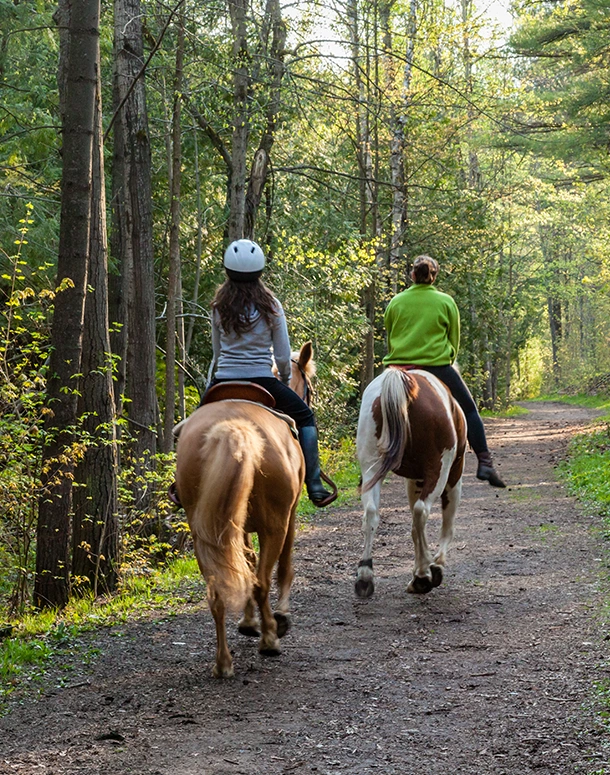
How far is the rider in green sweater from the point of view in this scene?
805 centimetres

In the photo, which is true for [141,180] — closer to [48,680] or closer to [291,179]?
[48,680]

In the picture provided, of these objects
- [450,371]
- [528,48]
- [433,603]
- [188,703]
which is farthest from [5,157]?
[528,48]

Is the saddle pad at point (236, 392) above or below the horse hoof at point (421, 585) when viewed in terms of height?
above

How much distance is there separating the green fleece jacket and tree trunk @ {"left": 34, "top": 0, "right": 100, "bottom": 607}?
274 centimetres

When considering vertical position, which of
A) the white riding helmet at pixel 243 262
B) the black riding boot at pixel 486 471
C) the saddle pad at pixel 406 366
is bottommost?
the black riding boot at pixel 486 471

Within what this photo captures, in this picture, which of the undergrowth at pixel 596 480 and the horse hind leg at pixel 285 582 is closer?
the undergrowth at pixel 596 480

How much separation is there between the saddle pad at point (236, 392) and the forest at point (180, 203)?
6.17 ft

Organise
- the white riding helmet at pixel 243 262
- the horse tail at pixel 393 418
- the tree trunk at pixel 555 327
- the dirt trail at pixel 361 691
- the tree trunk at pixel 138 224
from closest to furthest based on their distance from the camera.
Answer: the dirt trail at pixel 361 691, the white riding helmet at pixel 243 262, the horse tail at pixel 393 418, the tree trunk at pixel 138 224, the tree trunk at pixel 555 327

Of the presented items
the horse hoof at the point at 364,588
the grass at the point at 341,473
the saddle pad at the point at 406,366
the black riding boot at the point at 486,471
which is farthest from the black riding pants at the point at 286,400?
the grass at the point at 341,473

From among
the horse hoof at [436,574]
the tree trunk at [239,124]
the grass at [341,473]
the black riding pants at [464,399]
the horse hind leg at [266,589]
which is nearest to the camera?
the horse hind leg at [266,589]

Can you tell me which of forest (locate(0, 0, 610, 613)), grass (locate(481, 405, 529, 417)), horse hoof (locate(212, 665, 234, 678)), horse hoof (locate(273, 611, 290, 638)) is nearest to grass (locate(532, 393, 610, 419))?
grass (locate(481, 405, 529, 417))

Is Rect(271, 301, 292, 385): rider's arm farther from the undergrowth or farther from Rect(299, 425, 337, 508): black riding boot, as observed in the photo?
the undergrowth

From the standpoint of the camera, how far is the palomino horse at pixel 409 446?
721cm

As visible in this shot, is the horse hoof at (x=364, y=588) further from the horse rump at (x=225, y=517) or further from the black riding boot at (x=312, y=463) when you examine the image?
the horse rump at (x=225, y=517)
